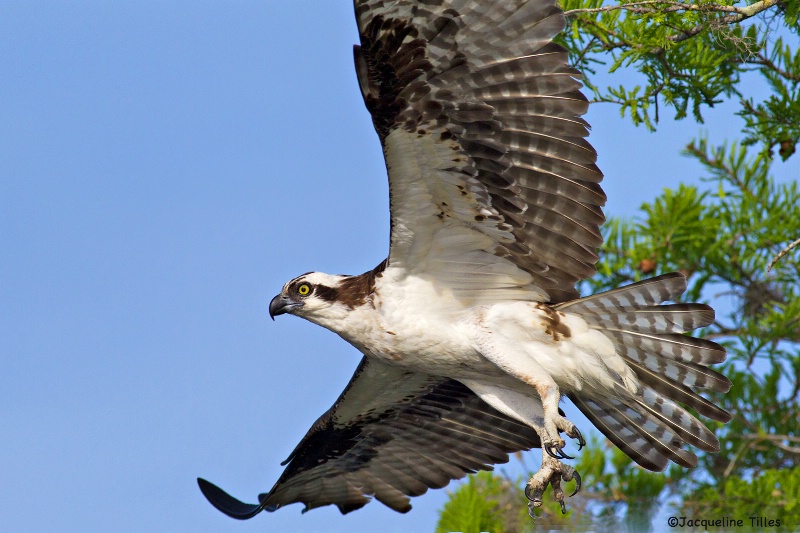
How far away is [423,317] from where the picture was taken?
6.26 metres

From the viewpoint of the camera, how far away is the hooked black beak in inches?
260

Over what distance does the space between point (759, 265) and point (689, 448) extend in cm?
→ 213

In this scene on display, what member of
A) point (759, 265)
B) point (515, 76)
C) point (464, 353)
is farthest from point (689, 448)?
point (515, 76)

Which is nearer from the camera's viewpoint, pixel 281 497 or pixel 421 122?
pixel 421 122

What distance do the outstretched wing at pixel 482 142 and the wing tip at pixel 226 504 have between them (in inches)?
94.5

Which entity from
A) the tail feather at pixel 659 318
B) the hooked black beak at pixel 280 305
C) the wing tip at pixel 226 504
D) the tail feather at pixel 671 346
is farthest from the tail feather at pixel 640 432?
the wing tip at pixel 226 504

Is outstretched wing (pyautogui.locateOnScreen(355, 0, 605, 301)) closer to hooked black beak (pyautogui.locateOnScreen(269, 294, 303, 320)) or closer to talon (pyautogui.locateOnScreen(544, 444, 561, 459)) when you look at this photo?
hooked black beak (pyautogui.locateOnScreen(269, 294, 303, 320))

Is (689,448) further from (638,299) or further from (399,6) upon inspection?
(399,6)

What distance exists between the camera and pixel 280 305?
6652 mm

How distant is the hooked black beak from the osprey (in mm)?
10

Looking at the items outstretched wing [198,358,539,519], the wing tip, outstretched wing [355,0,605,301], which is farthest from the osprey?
the wing tip

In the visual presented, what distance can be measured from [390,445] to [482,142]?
2839 millimetres

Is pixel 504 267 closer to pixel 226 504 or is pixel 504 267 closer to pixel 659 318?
pixel 659 318

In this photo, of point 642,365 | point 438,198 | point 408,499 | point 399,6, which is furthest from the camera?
point 408,499
